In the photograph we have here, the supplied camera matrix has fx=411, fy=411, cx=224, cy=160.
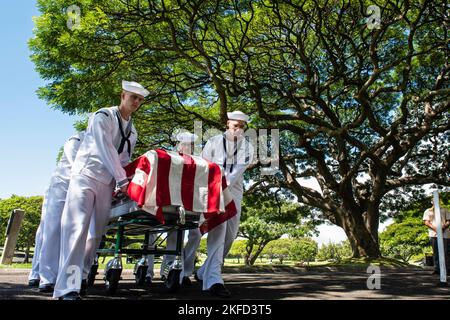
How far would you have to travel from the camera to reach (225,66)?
44.6 ft

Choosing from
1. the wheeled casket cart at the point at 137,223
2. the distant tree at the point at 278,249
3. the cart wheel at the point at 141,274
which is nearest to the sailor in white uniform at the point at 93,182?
the wheeled casket cart at the point at 137,223

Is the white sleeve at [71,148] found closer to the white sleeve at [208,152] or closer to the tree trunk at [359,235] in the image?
the white sleeve at [208,152]

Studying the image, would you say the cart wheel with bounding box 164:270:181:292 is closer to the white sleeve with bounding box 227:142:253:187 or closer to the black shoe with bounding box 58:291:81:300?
the white sleeve with bounding box 227:142:253:187

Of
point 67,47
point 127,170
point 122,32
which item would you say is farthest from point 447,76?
point 127,170

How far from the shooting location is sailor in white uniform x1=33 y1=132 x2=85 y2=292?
15.6 ft

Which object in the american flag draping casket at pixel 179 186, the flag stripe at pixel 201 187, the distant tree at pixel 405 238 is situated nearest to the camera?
the american flag draping casket at pixel 179 186

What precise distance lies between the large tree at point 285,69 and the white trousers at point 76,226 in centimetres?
680

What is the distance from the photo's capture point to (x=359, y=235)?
579 inches

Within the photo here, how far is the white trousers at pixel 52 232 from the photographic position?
4.76 meters

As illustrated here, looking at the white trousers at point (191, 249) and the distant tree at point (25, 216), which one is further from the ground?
the distant tree at point (25, 216)

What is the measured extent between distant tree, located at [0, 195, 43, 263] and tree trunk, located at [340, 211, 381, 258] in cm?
3680

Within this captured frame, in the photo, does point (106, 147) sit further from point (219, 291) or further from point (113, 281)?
point (219, 291)

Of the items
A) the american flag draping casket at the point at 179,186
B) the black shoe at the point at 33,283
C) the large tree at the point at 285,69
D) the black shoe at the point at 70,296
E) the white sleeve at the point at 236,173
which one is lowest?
the black shoe at the point at 33,283

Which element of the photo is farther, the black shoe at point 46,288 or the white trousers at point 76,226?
the black shoe at point 46,288
